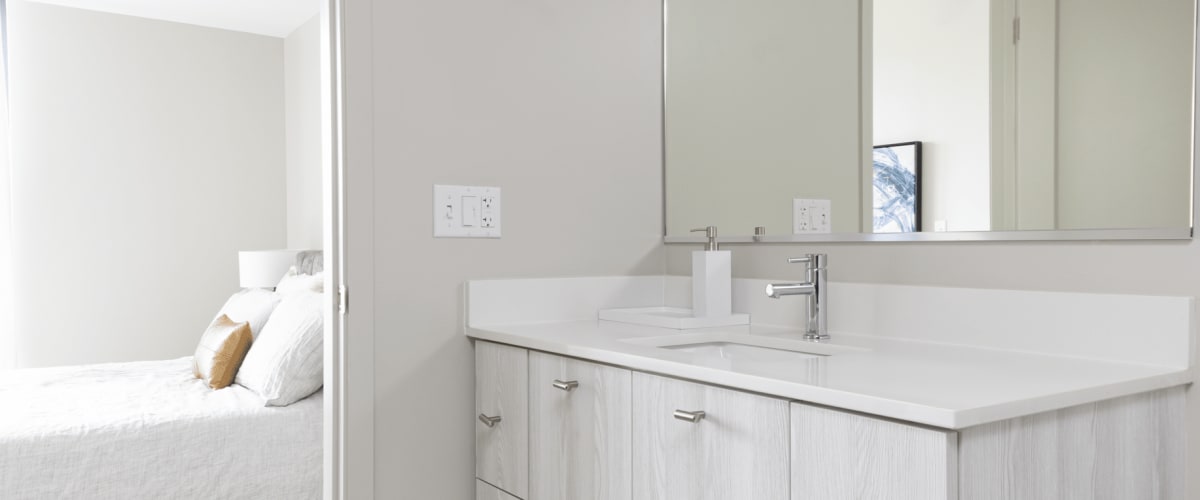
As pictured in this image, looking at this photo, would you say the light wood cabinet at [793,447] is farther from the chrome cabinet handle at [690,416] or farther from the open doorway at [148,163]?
the open doorway at [148,163]

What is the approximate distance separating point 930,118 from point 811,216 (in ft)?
1.02

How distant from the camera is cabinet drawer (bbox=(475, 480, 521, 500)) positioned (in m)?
1.55

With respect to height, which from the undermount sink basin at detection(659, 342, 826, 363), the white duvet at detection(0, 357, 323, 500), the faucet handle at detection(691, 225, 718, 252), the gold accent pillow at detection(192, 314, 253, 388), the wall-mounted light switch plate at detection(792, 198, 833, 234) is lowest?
the white duvet at detection(0, 357, 323, 500)

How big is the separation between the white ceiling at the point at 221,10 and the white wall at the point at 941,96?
3.41 m

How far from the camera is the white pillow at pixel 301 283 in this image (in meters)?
3.13

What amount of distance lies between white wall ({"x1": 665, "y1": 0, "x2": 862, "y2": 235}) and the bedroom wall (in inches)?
3.8

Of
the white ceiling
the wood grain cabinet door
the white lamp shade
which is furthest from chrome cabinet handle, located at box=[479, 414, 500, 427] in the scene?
the white ceiling

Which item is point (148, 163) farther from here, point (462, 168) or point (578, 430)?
point (578, 430)

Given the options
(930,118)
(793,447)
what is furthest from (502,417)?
(930,118)

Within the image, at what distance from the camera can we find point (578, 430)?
134cm

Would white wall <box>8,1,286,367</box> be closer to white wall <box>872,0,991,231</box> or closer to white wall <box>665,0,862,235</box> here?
white wall <box>665,0,862,235</box>

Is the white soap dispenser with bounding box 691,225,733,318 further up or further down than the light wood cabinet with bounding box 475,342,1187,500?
further up

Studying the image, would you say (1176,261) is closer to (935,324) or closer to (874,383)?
(935,324)

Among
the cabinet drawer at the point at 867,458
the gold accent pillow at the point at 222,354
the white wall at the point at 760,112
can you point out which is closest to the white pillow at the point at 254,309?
the gold accent pillow at the point at 222,354
